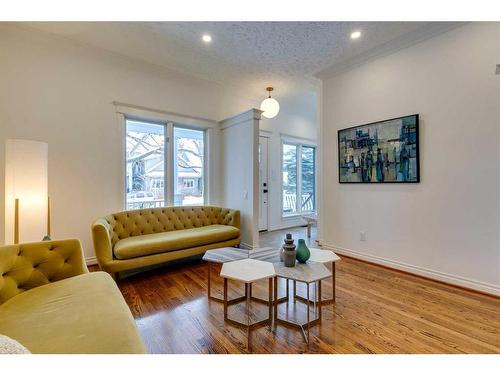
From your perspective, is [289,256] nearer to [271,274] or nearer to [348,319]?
[271,274]

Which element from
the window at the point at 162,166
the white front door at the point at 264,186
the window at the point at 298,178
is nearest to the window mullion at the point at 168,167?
the window at the point at 162,166

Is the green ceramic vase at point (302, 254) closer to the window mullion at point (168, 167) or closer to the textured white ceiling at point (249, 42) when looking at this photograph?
the textured white ceiling at point (249, 42)

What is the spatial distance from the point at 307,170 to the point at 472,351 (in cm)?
519

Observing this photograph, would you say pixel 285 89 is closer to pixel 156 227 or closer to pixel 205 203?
pixel 205 203

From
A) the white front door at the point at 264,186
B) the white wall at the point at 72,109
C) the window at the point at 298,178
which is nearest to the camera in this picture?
the white wall at the point at 72,109

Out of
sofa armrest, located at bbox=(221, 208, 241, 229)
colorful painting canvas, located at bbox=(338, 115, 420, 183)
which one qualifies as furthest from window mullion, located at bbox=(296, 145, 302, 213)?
sofa armrest, located at bbox=(221, 208, 241, 229)

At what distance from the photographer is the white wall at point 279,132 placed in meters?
5.54

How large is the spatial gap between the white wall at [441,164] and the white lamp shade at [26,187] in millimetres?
3657

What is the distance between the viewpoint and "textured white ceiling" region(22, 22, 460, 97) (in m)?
2.82

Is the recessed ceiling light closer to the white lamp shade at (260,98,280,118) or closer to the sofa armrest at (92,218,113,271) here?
the white lamp shade at (260,98,280,118)

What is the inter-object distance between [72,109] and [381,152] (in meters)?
4.10

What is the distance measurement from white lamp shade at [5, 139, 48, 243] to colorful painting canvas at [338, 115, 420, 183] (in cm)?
360

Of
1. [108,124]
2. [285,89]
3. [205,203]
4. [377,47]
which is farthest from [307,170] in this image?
[108,124]

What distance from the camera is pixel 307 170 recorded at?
257 inches
